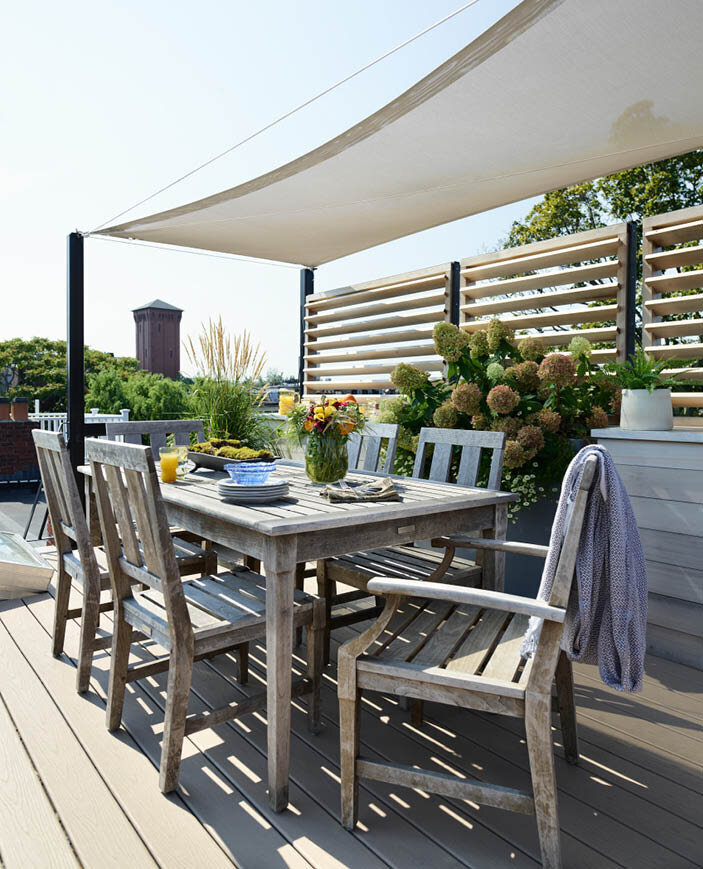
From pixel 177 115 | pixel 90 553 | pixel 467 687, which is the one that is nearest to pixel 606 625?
pixel 467 687

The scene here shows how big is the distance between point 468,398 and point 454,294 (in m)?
1.47

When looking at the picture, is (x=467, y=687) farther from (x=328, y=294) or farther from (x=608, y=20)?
(x=328, y=294)

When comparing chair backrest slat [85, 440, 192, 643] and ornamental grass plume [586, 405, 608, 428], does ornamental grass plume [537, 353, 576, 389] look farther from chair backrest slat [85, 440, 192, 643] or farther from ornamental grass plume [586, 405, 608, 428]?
chair backrest slat [85, 440, 192, 643]

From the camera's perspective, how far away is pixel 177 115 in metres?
6.41

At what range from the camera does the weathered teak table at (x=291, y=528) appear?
177 centimetres

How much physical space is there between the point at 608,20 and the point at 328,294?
375 centimetres

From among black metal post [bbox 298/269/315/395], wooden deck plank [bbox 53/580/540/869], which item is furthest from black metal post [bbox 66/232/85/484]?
wooden deck plank [bbox 53/580/540/869]

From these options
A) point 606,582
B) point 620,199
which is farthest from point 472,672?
point 620,199

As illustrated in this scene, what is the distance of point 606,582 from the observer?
1.54 meters

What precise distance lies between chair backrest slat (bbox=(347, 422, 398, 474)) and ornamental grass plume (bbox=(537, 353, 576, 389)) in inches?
31.5

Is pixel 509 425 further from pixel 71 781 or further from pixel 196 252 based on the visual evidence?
pixel 196 252

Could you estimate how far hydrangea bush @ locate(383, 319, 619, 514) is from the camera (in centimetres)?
307

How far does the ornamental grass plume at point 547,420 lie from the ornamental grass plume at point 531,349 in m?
0.35

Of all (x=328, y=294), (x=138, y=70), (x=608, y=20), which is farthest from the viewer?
(x=328, y=294)
